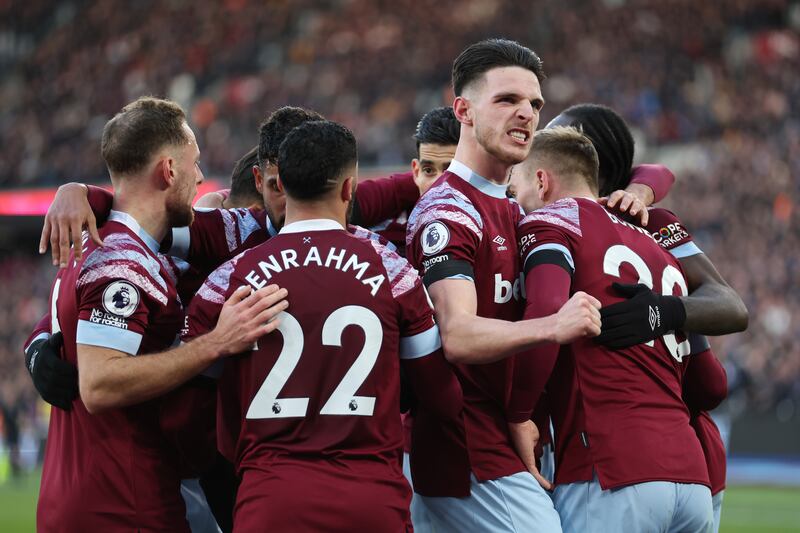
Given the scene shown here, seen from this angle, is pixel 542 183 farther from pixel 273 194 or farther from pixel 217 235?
pixel 217 235

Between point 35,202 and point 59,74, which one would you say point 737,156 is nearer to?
point 35,202

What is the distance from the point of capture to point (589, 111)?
17.6 feet

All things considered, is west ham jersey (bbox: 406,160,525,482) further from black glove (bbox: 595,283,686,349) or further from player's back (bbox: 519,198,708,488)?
black glove (bbox: 595,283,686,349)

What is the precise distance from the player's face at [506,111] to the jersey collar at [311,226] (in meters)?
0.95

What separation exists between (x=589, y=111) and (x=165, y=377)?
2.65 meters

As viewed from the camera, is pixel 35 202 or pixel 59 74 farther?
A: pixel 59 74

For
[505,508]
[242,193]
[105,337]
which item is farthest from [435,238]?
[242,193]

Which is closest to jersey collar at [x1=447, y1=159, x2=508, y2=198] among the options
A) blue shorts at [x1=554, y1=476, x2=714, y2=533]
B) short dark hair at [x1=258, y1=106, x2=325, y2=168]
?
short dark hair at [x1=258, y1=106, x2=325, y2=168]

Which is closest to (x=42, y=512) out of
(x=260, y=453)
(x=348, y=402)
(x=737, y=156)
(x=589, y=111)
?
(x=260, y=453)

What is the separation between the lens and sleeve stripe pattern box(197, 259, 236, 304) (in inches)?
152

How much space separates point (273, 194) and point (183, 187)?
0.43 m

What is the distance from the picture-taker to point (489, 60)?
4.61m

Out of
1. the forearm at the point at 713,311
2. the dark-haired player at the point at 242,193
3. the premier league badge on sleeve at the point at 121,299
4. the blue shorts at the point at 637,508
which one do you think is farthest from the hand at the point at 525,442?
the dark-haired player at the point at 242,193

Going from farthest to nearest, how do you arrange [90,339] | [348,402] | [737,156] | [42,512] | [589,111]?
[737,156] → [589,111] → [42,512] → [90,339] → [348,402]
